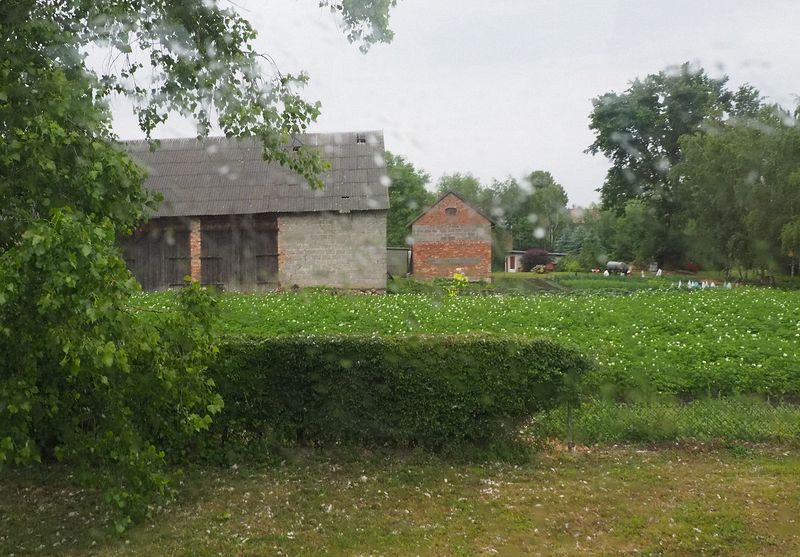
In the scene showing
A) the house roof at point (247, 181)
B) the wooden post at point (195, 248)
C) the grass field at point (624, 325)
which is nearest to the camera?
the grass field at point (624, 325)

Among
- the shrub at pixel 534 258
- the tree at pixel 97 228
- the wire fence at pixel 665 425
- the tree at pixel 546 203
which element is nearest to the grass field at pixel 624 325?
the wire fence at pixel 665 425

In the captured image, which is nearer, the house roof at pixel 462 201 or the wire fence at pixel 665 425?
the house roof at pixel 462 201

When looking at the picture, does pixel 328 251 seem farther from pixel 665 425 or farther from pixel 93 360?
pixel 93 360

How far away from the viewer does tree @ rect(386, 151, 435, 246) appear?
7363mm

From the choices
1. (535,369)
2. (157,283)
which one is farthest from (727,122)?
(157,283)

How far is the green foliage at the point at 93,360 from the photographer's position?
341cm

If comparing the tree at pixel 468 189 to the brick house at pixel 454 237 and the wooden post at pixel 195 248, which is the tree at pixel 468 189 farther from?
the wooden post at pixel 195 248

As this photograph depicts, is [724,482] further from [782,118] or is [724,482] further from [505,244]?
[782,118]

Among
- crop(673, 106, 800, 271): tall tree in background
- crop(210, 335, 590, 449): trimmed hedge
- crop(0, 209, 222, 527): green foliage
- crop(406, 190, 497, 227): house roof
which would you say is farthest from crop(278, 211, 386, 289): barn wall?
crop(0, 209, 222, 527): green foliage

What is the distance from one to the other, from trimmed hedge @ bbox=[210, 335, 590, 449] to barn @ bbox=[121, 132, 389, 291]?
4.18 metres

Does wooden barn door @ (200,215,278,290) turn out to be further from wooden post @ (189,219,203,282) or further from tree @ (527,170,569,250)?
tree @ (527,170,569,250)

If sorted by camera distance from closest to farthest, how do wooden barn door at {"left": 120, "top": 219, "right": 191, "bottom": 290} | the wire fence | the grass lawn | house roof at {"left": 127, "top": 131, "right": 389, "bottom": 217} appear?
the grass lawn, the wire fence, house roof at {"left": 127, "top": 131, "right": 389, "bottom": 217}, wooden barn door at {"left": 120, "top": 219, "right": 191, "bottom": 290}

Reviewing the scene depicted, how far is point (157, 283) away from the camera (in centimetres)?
1103

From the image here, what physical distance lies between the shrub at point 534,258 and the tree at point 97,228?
2.98m
